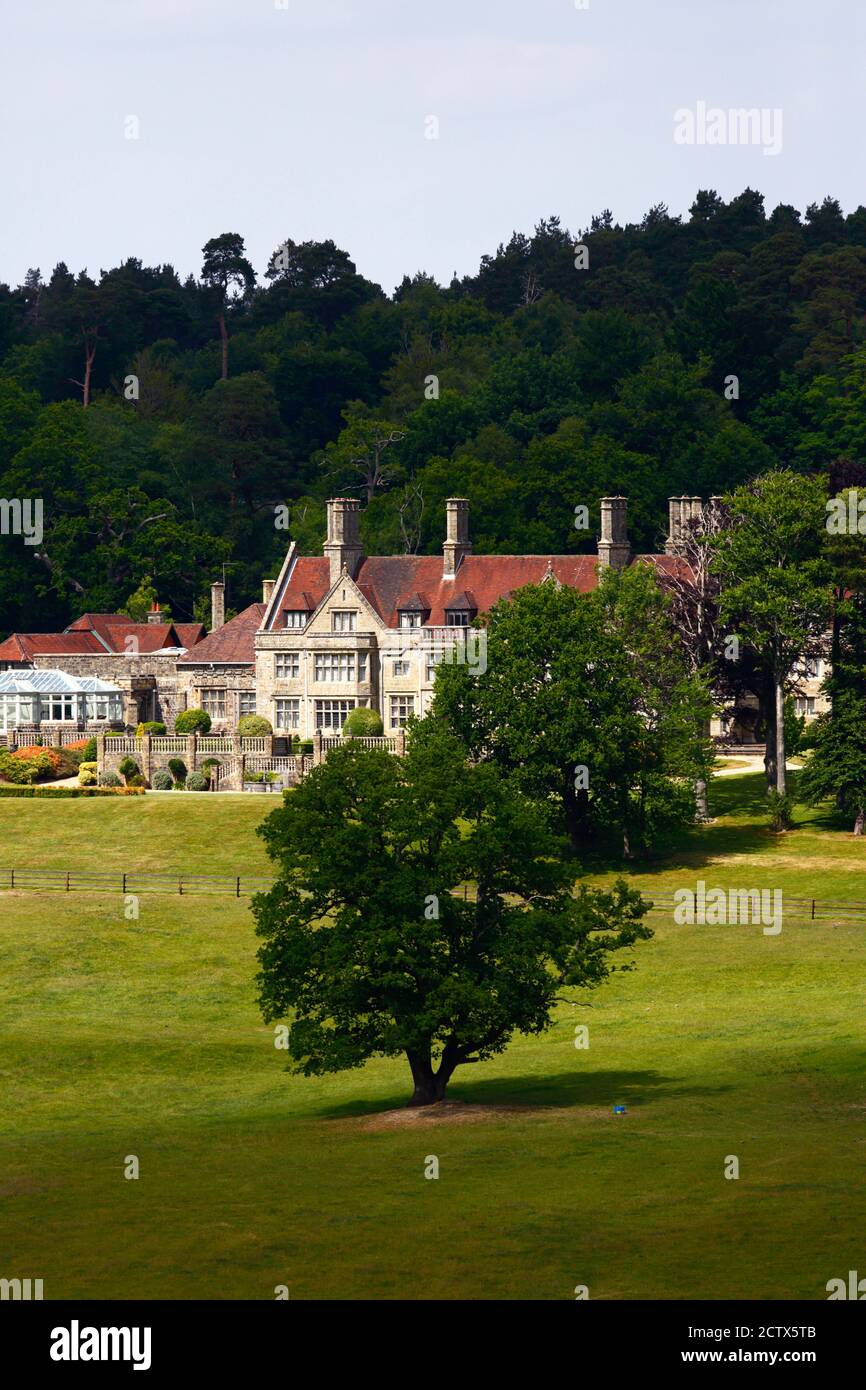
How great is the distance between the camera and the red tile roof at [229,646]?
107250 millimetres

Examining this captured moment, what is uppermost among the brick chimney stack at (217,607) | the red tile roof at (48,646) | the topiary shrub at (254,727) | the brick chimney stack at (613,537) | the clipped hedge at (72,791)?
the brick chimney stack at (613,537)

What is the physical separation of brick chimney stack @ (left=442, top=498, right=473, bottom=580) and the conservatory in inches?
666

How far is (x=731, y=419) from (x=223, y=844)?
2903 inches

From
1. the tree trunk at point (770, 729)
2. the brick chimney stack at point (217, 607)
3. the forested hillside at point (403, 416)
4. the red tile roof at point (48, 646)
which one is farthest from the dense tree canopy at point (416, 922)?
the forested hillside at point (403, 416)

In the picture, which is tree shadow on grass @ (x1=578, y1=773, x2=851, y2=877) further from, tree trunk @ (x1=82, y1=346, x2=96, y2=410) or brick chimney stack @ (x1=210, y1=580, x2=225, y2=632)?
tree trunk @ (x1=82, y1=346, x2=96, y2=410)

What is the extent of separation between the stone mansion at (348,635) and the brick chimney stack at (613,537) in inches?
2.5

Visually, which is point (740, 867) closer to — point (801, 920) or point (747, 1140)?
point (801, 920)

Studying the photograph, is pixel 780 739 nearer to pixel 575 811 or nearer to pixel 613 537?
pixel 575 811

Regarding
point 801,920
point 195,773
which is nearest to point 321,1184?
point 801,920

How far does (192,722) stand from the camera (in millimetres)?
102875

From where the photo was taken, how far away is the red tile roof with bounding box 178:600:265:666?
10725 cm

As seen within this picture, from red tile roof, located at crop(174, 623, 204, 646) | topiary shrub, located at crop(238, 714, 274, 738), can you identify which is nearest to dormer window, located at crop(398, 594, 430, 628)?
topiary shrub, located at crop(238, 714, 274, 738)

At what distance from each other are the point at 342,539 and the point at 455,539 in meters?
5.19

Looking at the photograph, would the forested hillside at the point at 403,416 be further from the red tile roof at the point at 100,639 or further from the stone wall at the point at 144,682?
the stone wall at the point at 144,682
